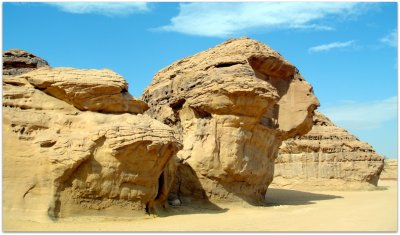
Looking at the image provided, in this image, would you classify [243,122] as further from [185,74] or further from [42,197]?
[42,197]

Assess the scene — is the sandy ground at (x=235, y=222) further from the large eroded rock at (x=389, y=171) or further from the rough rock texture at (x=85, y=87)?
the large eroded rock at (x=389, y=171)

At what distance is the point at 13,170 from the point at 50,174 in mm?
820

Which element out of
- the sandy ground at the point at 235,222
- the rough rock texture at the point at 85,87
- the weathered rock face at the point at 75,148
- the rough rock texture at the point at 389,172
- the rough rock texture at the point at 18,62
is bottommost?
the rough rock texture at the point at 389,172

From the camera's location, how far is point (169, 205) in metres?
13.9

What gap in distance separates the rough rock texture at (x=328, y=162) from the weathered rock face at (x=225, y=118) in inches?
464

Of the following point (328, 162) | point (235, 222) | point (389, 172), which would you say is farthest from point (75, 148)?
point (389, 172)

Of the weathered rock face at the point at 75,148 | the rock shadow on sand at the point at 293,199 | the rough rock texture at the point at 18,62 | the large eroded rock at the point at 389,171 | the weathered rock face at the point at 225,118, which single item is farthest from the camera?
the large eroded rock at the point at 389,171

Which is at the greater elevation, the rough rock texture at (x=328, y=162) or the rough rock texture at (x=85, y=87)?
the rough rock texture at (x=85, y=87)

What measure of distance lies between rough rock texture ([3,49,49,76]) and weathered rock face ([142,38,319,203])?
507 centimetres

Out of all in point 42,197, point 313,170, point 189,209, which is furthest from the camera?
point 313,170

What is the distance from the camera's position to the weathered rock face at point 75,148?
1057cm

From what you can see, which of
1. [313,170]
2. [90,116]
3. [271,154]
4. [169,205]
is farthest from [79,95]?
[313,170]

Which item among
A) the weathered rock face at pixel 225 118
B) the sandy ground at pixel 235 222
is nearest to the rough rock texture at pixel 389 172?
the weathered rock face at pixel 225 118

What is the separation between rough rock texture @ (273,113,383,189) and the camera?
1121 inches
